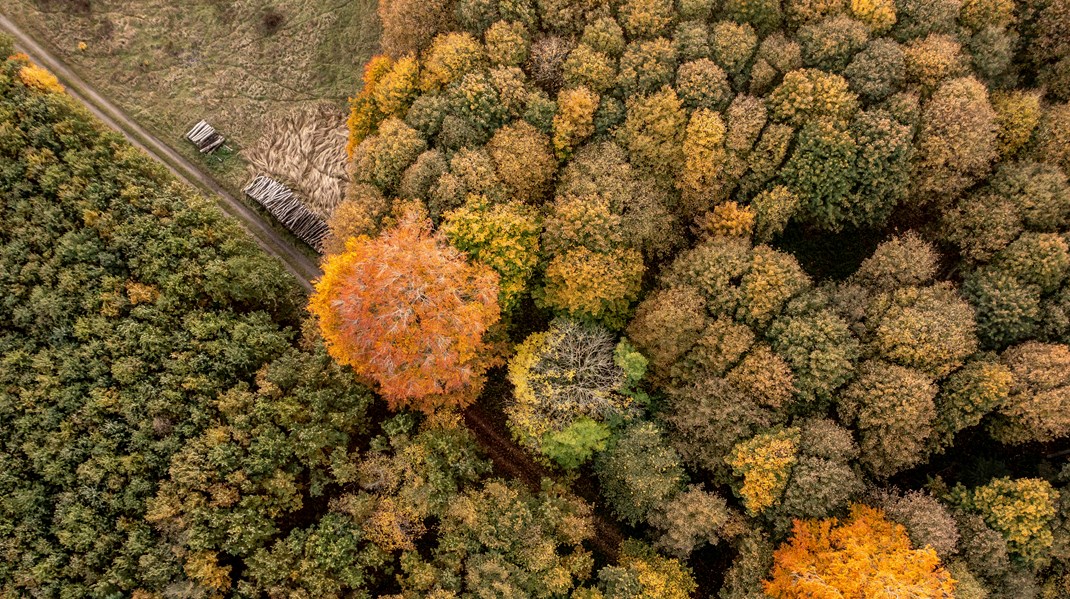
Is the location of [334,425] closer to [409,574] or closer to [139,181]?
[409,574]

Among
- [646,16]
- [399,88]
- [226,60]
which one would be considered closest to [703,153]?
[646,16]

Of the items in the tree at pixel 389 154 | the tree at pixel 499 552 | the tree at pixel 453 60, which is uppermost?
the tree at pixel 453 60

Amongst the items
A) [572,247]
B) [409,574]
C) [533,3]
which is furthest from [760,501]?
[533,3]

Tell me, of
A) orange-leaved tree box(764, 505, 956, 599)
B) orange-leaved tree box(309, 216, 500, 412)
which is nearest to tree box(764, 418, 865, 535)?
orange-leaved tree box(764, 505, 956, 599)

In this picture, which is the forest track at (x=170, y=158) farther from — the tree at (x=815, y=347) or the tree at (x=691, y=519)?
the tree at (x=815, y=347)

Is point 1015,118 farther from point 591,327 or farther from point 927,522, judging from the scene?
point 591,327

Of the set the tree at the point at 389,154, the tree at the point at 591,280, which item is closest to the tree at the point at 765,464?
the tree at the point at 591,280

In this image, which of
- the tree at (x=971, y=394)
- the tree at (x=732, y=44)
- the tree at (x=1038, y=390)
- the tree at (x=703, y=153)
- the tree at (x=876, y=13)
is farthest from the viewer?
the tree at (x=732, y=44)
